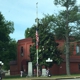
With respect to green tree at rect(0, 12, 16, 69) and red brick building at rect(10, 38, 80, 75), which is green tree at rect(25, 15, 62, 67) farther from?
green tree at rect(0, 12, 16, 69)

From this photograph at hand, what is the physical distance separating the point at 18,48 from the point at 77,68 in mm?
17681

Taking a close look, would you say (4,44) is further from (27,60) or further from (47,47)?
(27,60)

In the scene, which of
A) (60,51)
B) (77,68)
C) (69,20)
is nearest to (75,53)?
(77,68)

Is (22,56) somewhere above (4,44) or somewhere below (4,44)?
below

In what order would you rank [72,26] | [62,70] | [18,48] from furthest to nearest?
[18,48], [62,70], [72,26]

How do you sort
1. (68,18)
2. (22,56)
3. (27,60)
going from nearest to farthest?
(68,18)
(27,60)
(22,56)

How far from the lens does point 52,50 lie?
57.8m

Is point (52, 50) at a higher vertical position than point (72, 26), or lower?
lower

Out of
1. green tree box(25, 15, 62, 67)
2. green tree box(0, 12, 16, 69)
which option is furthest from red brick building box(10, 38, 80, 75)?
green tree box(0, 12, 16, 69)

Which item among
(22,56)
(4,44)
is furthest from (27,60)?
(4,44)

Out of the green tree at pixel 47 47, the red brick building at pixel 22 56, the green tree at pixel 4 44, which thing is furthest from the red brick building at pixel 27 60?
the green tree at pixel 4 44

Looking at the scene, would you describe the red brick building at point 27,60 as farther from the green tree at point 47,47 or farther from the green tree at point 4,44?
the green tree at point 4,44

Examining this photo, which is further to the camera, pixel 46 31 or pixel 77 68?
pixel 77 68

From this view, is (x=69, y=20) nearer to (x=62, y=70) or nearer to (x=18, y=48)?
(x=62, y=70)
